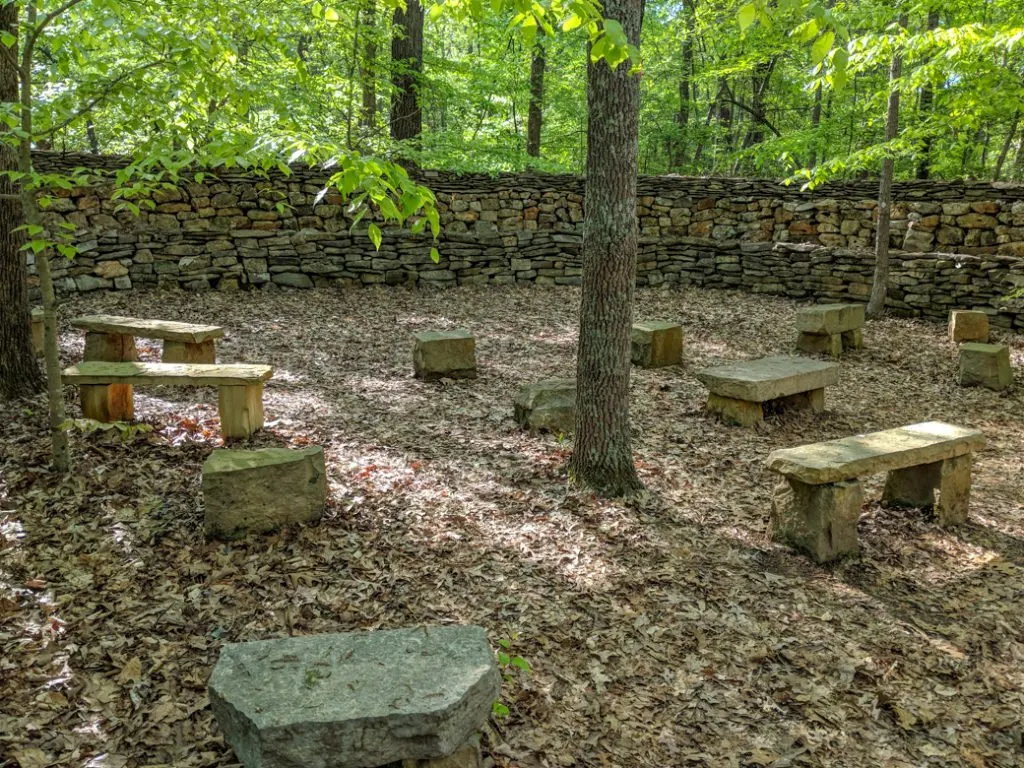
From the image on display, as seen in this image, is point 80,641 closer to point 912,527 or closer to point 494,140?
point 912,527

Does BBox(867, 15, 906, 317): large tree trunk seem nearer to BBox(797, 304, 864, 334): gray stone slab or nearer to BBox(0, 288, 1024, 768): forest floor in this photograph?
BBox(797, 304, 864, 334): gray stone slab

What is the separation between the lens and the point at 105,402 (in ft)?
15.6

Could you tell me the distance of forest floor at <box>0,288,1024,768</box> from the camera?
2.67 meters

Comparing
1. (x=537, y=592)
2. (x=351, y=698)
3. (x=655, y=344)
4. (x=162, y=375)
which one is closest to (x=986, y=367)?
(x=655, y=344)

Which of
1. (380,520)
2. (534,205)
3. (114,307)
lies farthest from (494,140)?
(380,520)

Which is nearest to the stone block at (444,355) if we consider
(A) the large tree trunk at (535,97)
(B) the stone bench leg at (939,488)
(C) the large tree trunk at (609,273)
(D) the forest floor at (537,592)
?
(D) the forest floor at (537,592)

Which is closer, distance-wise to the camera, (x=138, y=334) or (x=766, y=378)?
(x=766, y=378)

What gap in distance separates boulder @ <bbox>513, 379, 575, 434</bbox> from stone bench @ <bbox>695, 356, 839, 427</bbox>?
1.27 m

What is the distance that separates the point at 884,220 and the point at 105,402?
877 cm

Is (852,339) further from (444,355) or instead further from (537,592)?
(537,592)

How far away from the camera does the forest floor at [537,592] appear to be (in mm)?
2668

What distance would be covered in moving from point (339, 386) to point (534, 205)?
19.7 ft

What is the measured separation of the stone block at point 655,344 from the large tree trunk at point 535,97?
22.7 ft

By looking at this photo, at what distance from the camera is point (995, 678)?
3.09 m
